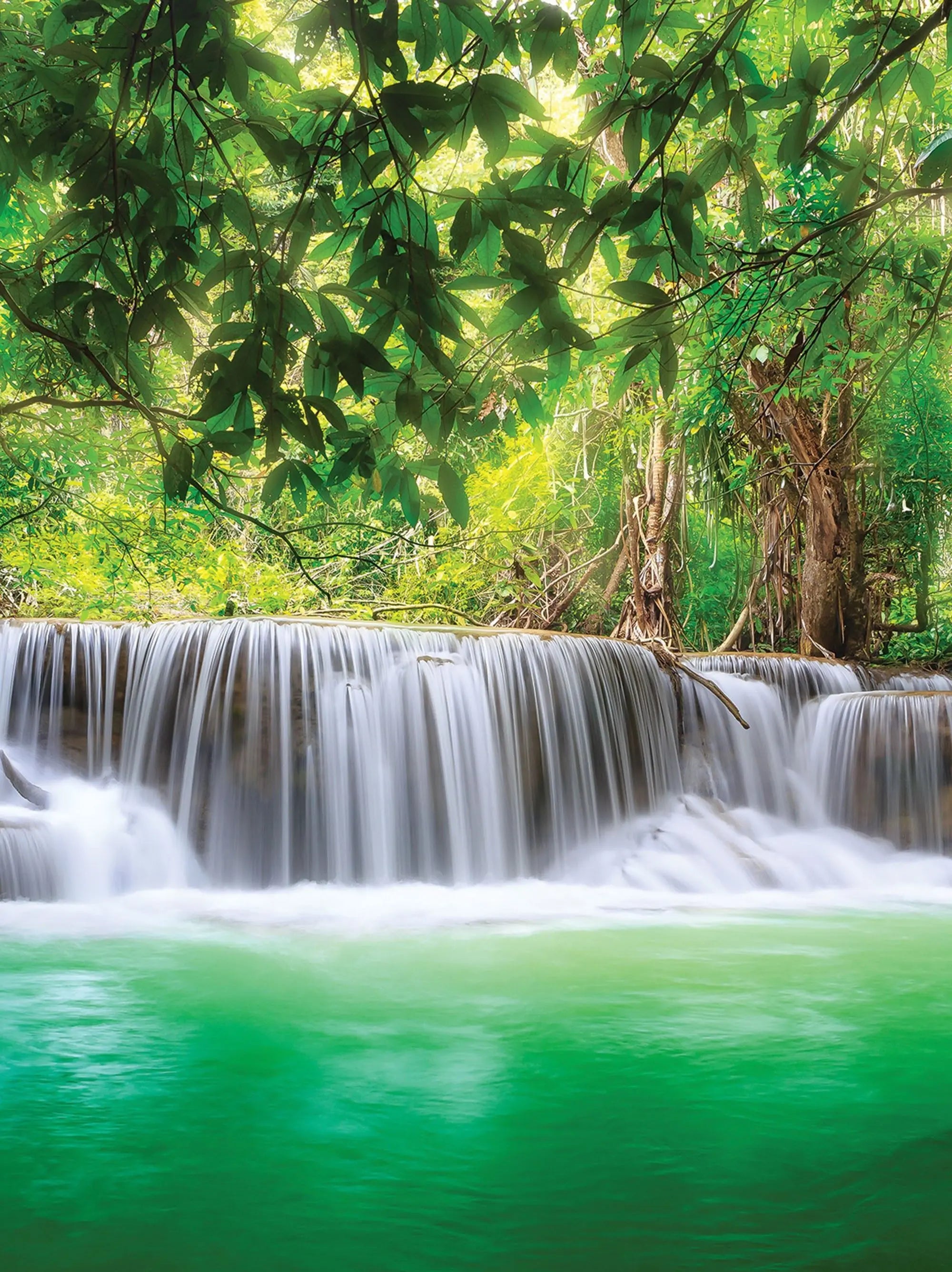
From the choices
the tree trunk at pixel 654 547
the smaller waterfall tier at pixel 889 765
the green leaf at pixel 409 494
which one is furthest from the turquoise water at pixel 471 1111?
the tree trunk at pixel 654 547

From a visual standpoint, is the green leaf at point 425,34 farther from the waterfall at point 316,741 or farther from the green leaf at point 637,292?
the waterfall at point 316,741

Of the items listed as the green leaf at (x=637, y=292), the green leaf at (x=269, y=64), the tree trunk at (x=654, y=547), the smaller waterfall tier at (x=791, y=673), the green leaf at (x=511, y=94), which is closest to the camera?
the green leaf at (x=511, y=94)

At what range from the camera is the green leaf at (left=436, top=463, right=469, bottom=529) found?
1.95 metres

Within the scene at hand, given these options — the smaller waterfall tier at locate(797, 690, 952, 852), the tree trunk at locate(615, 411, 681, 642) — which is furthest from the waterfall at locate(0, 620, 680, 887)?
the tree trunk at locate(615, 411, 681, 642)

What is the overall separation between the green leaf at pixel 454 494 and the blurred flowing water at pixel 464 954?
1580mm

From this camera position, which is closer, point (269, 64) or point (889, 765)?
point (269, 64)

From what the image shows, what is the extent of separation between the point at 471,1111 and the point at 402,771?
5773 mm

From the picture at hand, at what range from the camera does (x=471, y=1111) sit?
3455mm

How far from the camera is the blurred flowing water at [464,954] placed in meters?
2.70

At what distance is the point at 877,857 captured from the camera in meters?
9.88

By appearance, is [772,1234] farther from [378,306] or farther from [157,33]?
[157,33]

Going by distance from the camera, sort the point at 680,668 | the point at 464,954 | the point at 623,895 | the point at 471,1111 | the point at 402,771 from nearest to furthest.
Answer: the point at 471,1111
the point at 464,954
the point at 623,895
the point at 402,771
the point at 680,668

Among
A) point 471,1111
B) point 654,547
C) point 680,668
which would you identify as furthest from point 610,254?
point 654,547

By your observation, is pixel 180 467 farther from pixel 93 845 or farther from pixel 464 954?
pixel 93 845
